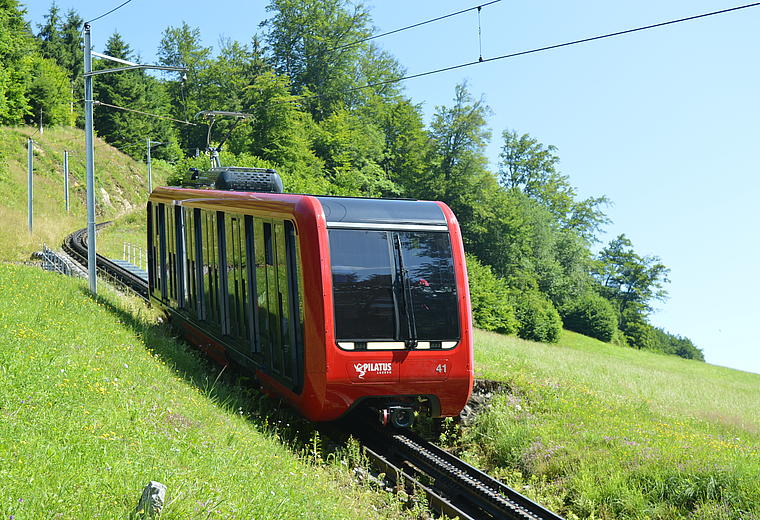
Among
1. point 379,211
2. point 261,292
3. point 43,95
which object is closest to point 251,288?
point 261,292

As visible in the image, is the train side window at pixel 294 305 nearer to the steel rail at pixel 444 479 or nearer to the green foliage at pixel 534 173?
the steel rail at pixel 444 479

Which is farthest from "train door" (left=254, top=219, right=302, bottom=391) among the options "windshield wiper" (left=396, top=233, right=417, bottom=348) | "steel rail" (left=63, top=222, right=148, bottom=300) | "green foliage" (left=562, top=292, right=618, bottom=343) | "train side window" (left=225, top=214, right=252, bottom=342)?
"green foliage" (left=562, top=292, right=618, bottom=343)

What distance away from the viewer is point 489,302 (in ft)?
196

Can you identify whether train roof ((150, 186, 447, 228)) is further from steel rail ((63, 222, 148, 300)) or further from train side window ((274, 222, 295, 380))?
steel rail ((63, 222, 148, 300))

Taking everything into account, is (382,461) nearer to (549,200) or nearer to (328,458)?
(328,458)

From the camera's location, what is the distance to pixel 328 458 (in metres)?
9.93

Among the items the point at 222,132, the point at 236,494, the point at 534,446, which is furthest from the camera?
the point at 222,132

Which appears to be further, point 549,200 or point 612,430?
point 549,200

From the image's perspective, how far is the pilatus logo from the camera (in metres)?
9.67

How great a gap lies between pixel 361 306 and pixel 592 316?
67.2 meters

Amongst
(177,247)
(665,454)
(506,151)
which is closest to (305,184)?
(506,151)

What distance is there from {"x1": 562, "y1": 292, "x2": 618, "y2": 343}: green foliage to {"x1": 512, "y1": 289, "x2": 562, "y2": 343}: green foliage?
858cm

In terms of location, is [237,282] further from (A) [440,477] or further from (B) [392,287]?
(A) [440,477]

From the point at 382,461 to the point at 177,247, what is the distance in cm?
821
